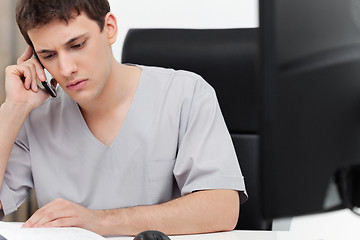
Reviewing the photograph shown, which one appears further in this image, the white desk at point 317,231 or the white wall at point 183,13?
the white wall at point 183,13

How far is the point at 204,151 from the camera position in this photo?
1.19 m

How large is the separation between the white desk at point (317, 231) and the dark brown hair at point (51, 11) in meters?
0.48

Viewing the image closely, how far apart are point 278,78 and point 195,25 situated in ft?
5.10

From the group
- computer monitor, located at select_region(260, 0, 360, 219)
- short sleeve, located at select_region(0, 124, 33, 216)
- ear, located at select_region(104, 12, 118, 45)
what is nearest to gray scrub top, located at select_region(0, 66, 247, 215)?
short sleeve, located at select_region(0, 124, 33, 216)

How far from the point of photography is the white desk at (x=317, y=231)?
642 millimetres

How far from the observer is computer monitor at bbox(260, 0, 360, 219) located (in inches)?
22.2

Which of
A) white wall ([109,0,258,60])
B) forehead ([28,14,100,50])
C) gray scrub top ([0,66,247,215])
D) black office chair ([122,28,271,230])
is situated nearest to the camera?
forehead ([28,14,100,50])

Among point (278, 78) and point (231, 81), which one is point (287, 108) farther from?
point (231, 81)

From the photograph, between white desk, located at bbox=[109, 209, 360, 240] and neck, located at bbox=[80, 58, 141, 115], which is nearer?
white desk, located at bbox=[109, 209, 360, 240]

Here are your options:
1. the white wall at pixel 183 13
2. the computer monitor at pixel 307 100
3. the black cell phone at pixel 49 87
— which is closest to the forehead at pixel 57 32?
the black cell phone at pixel 49 87

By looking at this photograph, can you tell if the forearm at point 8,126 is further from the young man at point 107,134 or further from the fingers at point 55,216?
the fingers at point 55,216

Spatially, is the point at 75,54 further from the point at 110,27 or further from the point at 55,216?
the point at 55,216

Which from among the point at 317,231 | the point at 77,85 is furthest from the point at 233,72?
the point at 317,231

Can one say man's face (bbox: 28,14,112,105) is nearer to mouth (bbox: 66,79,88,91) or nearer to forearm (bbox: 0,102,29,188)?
mouth (bbox: 66,79,88,91)
